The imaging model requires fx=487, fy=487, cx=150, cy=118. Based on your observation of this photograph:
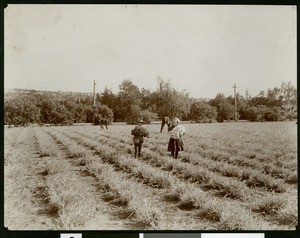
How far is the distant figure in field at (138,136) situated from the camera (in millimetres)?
2568

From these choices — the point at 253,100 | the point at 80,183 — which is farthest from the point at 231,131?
the point at 80,183

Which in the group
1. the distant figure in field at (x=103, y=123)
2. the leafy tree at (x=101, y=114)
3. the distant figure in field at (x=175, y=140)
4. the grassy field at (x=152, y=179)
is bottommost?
the grassy field at (x=152, y=179)

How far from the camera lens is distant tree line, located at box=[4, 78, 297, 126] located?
2.55m

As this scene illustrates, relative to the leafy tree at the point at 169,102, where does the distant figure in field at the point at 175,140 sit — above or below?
below

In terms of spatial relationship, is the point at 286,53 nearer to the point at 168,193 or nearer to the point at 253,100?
the point at 253,100

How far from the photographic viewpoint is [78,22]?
2.58 m

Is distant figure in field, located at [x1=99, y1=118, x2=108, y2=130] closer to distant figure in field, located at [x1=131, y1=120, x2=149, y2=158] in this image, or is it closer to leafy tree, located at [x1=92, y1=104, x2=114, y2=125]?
leafy tree, located at [x1=92, y1=104, x2=114, y2=125]

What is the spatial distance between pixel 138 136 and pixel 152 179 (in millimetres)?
237

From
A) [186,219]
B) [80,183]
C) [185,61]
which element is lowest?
[186,219]

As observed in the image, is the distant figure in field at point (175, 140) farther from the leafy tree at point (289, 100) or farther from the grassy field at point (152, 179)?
the leafy tree at point (289, 100)

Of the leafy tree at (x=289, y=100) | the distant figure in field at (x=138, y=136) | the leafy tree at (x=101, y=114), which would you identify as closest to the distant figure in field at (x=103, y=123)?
the leafy tree at (x=101, y=114)

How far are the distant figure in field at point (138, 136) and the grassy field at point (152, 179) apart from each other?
27mm

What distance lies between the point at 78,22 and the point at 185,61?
1.98 ft

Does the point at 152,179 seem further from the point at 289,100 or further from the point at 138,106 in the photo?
the point at 289,100
